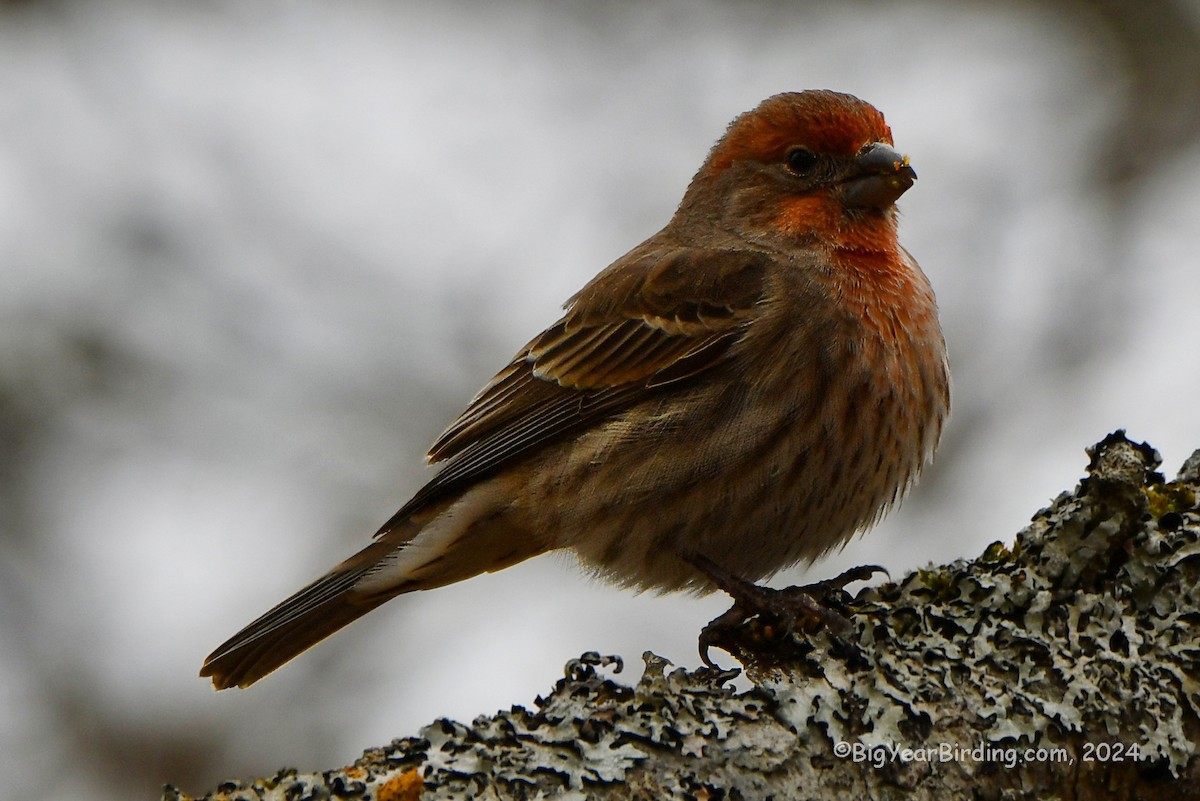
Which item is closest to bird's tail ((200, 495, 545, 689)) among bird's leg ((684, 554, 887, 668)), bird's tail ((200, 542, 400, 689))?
bird's tail ((200, 542, 400, 689))

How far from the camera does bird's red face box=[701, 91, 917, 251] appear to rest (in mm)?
5691

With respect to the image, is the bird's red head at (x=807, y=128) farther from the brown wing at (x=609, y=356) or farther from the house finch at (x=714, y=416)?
the brown wing at (x=609, y=356)

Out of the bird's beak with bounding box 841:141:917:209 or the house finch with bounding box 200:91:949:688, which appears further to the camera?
the bird's beak with bounding box 841:141:917:209

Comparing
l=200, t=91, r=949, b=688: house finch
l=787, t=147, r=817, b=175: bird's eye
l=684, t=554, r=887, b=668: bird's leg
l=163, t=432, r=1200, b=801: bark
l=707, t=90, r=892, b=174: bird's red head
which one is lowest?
l=163, t=432, r=1200, b=801: bark

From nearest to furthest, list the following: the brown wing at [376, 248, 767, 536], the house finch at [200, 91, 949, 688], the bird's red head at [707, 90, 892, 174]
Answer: the house finch at [200, 91, 949, 688] → the brown wing at [376, 248, 767, 536] → the bird's red head at [707, 90, 892, 174]

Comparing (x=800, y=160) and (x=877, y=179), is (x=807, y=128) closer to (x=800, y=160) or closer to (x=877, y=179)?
(x=800, y=160)

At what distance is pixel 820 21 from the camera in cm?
883

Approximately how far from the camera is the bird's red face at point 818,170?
224 inches

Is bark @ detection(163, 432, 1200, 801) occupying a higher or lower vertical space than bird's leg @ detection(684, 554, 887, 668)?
lower

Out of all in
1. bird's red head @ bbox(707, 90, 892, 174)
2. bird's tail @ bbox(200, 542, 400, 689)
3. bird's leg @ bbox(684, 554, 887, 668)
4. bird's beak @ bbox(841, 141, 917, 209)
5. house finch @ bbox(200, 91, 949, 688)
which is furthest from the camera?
bird's red head @ bbox(707, 90, 892, 174)

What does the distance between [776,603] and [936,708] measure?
1.17m

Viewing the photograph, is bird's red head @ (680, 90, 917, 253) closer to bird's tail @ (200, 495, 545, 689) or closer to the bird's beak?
the bird's beak

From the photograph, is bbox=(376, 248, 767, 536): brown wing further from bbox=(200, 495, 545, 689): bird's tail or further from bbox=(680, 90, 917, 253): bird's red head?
bbox=(680, 90, 917, 253): bird's red head

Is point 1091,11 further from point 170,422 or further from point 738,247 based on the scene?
point 170,422
